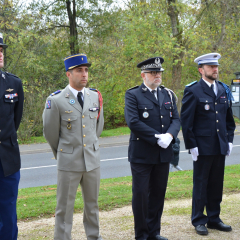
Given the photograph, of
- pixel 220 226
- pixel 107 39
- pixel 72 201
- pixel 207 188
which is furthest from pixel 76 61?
pixel 107 39

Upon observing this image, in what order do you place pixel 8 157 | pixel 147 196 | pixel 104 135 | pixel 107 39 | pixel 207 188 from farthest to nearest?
pixel 107 39 → pixel 104 135 → pixel 207 188 → pixel 147 196 → pixel 8 157

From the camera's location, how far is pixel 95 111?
406 centimetres

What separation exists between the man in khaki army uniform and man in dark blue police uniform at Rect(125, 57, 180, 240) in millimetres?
476

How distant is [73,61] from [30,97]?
14363 mm

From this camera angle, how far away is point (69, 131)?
3.85 m

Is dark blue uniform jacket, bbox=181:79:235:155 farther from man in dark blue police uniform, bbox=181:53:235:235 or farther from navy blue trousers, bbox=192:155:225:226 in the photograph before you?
navy blue trousers, bbox=192:155:225:226

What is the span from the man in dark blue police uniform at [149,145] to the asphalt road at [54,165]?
5758 mm

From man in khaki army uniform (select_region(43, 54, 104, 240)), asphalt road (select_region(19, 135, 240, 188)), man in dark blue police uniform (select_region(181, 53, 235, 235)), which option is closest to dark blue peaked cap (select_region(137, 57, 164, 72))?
man in dark blue police uniform (select_region(181, 53, 235, 235))

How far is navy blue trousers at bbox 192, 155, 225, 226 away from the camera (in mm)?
4445

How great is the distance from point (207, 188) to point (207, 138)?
69cm

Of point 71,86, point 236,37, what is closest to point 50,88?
point 236,37

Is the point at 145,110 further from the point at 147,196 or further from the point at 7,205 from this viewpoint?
the point at 7,205

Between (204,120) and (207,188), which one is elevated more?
(204,120)

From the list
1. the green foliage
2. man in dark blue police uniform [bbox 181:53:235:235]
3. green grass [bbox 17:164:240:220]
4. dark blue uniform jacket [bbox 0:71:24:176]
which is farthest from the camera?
the green foliage
